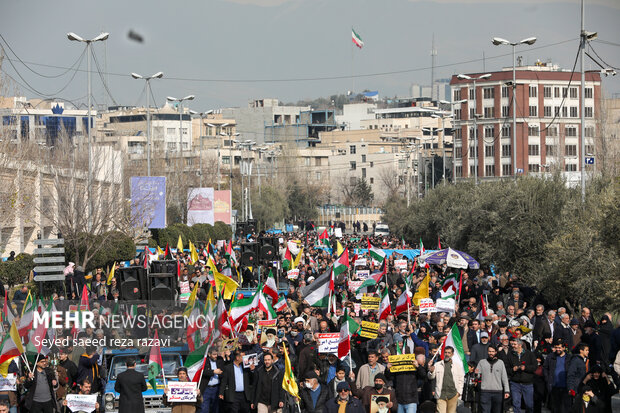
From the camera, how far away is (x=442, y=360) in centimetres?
1446

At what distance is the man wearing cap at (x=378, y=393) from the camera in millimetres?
13305

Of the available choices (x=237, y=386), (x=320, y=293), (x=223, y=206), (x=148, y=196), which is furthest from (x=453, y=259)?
(x=223, y=206)

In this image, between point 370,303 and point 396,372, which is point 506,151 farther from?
point 396,372

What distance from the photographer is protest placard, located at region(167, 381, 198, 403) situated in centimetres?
1380

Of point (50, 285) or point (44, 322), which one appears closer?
point (44, 322)

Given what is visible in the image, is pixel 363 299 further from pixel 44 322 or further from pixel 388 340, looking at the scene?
pixel 44 322

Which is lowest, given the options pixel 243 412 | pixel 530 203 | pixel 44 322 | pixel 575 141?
pixel 243 412

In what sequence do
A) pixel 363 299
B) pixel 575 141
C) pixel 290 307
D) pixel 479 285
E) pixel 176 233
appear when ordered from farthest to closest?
pixel 575 141 < pixel 176 233 < pixel 479 285 < pixel 290 307 < pixel 363 299

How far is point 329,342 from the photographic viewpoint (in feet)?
49.7

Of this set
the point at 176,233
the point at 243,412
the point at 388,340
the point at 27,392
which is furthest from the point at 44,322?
the point at 176,233

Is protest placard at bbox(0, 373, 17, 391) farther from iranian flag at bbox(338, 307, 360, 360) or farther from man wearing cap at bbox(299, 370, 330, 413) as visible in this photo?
iranian flag at bbox(338, 307, 360, 360)

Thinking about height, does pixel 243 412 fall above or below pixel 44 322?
below

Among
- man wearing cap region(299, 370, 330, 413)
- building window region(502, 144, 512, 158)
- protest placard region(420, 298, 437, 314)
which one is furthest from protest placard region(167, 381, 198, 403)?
building window region(502, 144, 512, 158)

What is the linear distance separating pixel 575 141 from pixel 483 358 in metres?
92.4
